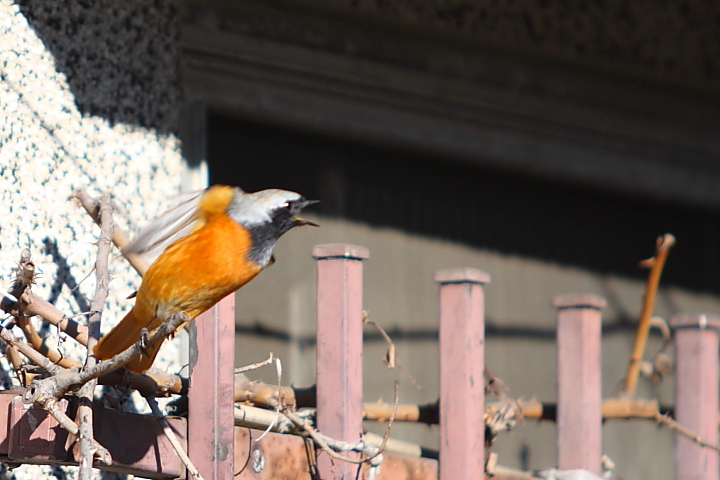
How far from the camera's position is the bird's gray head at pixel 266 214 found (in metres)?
1.72

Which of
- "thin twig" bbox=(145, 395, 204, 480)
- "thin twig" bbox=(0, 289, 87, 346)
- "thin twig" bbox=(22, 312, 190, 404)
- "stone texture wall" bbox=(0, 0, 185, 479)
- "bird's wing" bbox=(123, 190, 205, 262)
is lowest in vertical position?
"thin twig" bbox=(145, 395, 204, 480)

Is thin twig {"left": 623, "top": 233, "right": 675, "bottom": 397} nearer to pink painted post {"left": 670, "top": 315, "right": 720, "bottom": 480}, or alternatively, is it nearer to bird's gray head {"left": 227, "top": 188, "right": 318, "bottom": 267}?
pink painted post {"left": 670, "top": 315, "right": 720, "bottom": 480}

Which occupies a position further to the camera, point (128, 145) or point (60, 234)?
point (128, 145)

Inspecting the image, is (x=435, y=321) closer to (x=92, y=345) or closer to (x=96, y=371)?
(x=92, y=345)

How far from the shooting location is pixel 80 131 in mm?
2361

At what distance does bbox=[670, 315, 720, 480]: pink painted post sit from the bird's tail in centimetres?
161

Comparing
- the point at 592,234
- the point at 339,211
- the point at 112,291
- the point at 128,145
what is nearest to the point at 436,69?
the point at 339,211

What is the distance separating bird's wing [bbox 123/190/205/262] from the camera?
1.73 meters

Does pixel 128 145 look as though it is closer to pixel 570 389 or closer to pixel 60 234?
pixel 60 234

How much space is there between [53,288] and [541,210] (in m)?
2.01

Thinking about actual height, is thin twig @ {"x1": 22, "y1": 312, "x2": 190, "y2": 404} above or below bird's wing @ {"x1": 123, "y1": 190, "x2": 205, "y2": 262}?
below

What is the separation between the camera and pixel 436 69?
3318mm

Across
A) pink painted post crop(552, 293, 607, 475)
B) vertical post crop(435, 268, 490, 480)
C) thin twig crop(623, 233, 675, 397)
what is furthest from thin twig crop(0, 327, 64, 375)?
thin twig crop(623, 233, 675, 397)

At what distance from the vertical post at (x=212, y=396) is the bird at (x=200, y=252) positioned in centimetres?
13
